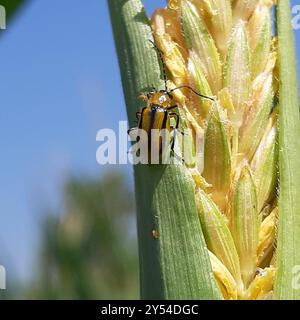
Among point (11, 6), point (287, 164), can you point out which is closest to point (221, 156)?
point (287, 164)

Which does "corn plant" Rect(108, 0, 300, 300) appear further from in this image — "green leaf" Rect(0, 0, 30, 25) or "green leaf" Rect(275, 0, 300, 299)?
"green leaf" Rect(0, 0, 30, 25)

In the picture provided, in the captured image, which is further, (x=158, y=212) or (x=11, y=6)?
(x=11, y=6)

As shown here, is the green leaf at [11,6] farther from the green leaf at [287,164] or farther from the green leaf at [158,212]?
the green leaf at [287,164]

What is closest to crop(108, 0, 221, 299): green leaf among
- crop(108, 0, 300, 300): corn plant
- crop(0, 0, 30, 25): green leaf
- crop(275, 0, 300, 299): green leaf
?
crop(108, 0, 300, 300): corn plant

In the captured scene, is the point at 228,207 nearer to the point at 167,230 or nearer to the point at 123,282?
the point at 167,230

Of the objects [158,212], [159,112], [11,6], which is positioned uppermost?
[11,6]

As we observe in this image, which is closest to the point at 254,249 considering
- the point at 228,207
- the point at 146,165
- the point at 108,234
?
the point at 228,207

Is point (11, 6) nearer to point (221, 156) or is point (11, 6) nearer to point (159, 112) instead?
point (159, 112)
